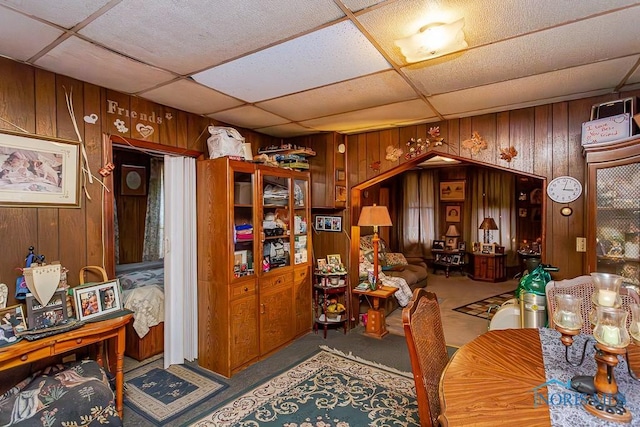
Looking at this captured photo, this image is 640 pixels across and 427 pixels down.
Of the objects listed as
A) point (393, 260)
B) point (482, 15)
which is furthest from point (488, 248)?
point (482, 15)

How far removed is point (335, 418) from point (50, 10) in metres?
2.78

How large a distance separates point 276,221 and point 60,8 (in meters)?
2.40

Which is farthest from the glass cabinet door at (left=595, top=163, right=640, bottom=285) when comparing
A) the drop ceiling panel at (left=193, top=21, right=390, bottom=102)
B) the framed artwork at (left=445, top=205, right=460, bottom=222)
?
the framed artwork at (left=445, top=205, right=460, bottom=222)

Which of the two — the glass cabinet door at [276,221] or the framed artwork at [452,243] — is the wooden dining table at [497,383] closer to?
the glass cabinet door at [276,221]

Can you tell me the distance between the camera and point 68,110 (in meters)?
2.30

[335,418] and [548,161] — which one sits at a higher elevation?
[548,161]

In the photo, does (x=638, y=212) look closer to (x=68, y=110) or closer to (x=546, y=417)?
(x=546, y=417)

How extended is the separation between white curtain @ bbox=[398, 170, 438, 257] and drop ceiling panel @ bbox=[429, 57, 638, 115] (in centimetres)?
468

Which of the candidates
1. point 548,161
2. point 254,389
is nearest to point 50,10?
point 254,389

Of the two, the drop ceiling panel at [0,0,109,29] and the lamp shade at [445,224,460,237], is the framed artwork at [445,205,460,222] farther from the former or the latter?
the drop ceiling panel at [0,0,109,29]

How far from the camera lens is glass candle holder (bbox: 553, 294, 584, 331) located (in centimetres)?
131

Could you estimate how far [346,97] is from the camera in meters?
2.67

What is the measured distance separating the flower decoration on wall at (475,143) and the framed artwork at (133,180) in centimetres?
439

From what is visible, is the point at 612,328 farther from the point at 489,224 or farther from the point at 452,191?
the point at 452,191
